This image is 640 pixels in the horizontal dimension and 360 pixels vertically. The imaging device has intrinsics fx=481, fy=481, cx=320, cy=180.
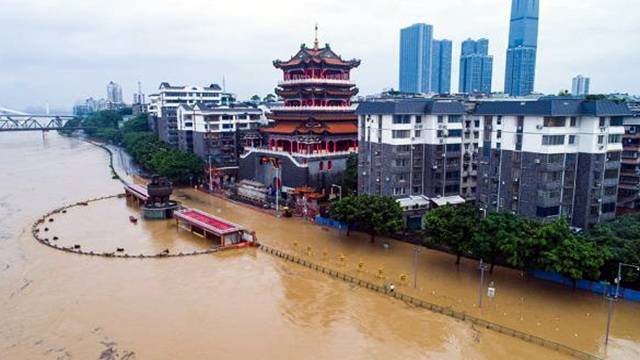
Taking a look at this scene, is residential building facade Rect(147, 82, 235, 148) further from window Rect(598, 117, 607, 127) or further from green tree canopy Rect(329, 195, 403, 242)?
window Rect(598, 117, 607, 127)

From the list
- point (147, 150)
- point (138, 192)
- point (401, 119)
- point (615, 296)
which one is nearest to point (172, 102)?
point (147, 150)

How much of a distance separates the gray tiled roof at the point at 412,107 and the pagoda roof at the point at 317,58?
56.5 feet

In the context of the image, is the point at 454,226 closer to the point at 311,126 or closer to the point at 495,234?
the point at 495,234

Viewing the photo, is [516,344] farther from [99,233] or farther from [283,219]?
[99,233]

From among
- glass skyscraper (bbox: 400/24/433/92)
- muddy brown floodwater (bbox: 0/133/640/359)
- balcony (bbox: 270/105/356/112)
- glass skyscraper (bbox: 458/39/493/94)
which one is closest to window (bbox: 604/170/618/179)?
muddy brown floodwater (bbox: 0/133/640/359)

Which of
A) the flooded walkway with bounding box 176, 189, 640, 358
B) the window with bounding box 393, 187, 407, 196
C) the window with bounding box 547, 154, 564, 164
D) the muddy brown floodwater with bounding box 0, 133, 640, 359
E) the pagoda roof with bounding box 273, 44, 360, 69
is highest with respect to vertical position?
the pagoda roof with bounding box 273, 44, 360, 69

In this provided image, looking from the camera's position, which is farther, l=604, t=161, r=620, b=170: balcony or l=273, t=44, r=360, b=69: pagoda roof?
l=273, t=44, r=360, b=69: pagoda roof

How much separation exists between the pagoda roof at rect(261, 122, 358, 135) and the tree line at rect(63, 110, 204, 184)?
14.2 metres

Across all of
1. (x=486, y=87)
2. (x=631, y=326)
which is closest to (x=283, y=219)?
(x=631, y=326)

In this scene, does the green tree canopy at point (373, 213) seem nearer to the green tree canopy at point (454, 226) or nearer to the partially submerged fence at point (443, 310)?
the green tree canopy at point (454, 226)

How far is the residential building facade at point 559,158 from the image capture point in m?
37.3

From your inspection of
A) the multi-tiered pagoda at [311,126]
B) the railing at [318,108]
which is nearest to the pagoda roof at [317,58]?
the multi-tiered pagoda at [311,126]

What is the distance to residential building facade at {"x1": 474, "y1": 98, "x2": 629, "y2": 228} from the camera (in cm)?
3734

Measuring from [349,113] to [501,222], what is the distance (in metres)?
36.4
